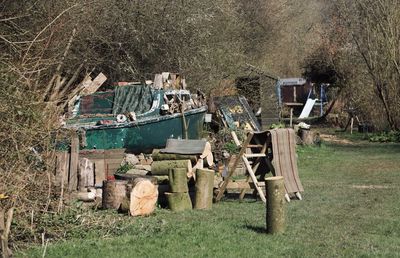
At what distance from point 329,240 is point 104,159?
6102 millimetres

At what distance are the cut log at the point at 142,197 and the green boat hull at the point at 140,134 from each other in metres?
4.17

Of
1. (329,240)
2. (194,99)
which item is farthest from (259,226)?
(194,99)

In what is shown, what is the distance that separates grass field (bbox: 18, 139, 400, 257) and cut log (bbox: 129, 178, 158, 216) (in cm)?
18

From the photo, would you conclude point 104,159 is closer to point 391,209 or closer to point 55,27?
point 55,27

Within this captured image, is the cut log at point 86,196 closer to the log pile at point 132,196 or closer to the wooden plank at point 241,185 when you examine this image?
the log pile at point 132,196

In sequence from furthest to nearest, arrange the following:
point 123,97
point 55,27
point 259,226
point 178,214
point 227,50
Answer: point 227,50 < point 123,97 < point 55,27 < point 178,214 < point 259,226

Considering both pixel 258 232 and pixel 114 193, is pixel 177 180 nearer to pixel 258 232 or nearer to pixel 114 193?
pixel 114 193

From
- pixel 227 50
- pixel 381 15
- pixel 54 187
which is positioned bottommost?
pixel 54 187

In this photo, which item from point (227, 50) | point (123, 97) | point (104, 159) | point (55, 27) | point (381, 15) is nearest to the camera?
point (55, 27)

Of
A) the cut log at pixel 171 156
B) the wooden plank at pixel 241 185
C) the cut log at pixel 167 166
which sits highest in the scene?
the cut log at pixel 171 156

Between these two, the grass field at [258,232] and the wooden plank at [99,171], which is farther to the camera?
the wooden plank at [99,171]

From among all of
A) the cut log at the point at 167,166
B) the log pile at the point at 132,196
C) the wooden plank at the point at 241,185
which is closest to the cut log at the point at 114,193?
the log pile at the point at 132,196

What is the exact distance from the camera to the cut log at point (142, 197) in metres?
9.34

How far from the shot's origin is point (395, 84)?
79.7 feet
